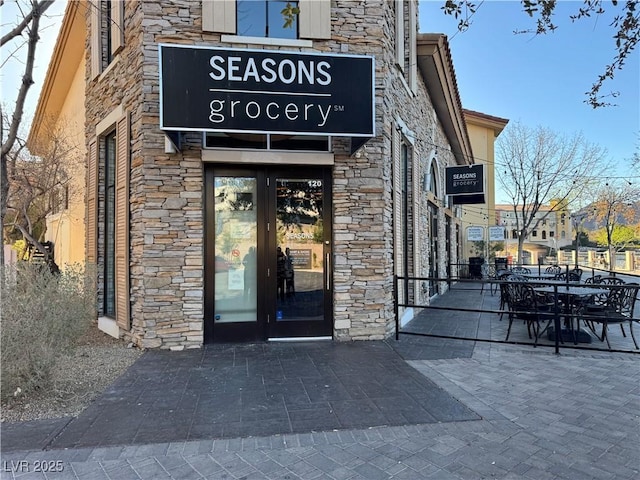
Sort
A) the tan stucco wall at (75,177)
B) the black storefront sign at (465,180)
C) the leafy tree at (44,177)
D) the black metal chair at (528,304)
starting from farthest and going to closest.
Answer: the black storefront sign at (465,180) < the tan stucco wall at (75,177) < the leafy tree at (44,177) < the black metal chair at (528,304)

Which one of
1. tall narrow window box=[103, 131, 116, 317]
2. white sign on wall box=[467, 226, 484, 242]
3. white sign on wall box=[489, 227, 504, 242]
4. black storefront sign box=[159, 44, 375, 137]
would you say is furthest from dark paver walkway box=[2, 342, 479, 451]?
white sign on wall box=[489, 227, 504, 242]

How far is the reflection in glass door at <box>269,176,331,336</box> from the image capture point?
6.34 meters

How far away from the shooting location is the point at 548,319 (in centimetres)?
675

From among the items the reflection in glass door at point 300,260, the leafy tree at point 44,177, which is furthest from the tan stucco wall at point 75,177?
the reflection in glass door at point 300,260

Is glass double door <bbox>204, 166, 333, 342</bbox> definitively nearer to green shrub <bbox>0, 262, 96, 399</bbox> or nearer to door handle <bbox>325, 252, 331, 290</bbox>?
door handle <bbox>325, 252, 331, 290</bbox>

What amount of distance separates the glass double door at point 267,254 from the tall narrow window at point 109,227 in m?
2.31

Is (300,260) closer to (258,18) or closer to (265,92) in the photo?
(265,92)

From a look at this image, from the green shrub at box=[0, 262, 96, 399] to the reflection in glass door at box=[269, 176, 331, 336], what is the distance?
2.71m

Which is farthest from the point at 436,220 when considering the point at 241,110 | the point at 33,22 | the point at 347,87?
the point at 33,22

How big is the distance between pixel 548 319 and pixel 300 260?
4078mm

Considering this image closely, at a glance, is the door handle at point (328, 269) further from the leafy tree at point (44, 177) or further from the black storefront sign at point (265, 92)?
the leafy tree at point (44, 177)

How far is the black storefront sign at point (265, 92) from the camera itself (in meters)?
5.28

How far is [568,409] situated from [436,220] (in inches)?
365

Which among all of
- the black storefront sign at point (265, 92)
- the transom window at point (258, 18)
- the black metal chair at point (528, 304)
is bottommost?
the black metal chair at point (528, 304)
